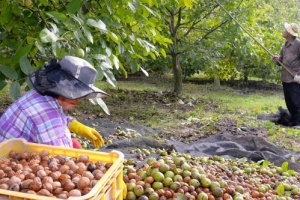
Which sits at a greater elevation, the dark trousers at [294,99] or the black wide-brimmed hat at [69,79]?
the black wide-brimmed hat at [69,79]

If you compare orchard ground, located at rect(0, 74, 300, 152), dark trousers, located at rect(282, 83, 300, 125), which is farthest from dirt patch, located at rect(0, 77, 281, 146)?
dark trousers, located at rect(282, 83, 300, 125)

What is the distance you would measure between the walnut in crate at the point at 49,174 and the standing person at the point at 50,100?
31 cm

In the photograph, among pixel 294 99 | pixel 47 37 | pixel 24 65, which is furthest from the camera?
pixel 294 99

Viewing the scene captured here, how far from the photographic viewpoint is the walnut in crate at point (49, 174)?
1.75m

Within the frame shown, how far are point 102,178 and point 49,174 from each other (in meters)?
0.31

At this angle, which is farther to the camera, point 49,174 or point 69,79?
point 69,79

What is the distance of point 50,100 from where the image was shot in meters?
2.55

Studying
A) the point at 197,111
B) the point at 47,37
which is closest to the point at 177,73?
the point at 197,111

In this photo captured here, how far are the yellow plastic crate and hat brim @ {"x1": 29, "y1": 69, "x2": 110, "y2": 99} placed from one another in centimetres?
39

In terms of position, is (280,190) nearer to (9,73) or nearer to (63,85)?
(63,85)

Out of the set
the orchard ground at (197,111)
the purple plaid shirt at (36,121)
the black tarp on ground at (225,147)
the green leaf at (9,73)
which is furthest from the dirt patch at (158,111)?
the green leaf at (9,73)

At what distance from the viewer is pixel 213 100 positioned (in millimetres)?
9898

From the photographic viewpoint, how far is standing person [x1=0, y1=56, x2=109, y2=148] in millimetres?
2432

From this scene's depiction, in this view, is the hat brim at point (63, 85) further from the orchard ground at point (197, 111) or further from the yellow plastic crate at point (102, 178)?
the orchard ground at point (197, 111)
